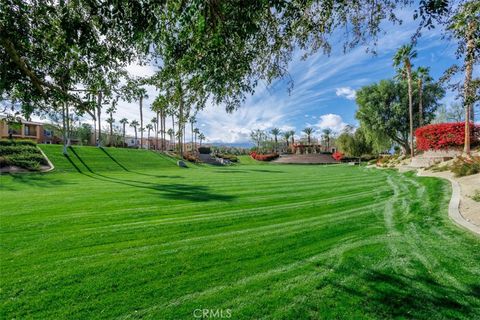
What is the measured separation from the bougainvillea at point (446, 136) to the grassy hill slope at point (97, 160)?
1059 inches

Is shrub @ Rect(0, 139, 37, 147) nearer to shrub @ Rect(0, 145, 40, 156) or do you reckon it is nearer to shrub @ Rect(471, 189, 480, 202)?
shrub @ Rect(0, 145, 40, 156)

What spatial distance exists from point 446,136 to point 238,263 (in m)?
23.0

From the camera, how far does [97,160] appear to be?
91.8 feet

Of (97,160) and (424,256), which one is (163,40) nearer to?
(424,256)

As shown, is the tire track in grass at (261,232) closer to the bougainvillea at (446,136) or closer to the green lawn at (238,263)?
the green lawn at (238,263)

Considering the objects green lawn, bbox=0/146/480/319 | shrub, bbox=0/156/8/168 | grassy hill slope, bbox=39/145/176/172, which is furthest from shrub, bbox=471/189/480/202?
shrub, bbox=0/156/8/168

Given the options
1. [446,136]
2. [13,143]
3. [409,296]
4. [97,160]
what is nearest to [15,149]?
[13,143]

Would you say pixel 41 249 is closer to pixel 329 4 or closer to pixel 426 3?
pixel 329 4

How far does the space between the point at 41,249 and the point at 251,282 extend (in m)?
3.60

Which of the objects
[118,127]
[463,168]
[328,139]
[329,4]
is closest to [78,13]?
[329,4]

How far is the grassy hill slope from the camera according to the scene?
23.9m

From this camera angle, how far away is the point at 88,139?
7056 centimetres

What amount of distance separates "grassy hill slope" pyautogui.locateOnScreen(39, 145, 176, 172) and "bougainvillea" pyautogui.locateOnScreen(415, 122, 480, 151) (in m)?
26.9

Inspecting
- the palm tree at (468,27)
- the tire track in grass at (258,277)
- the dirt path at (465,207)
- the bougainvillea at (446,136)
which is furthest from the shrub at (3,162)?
the bougainvillea at (446,136)
